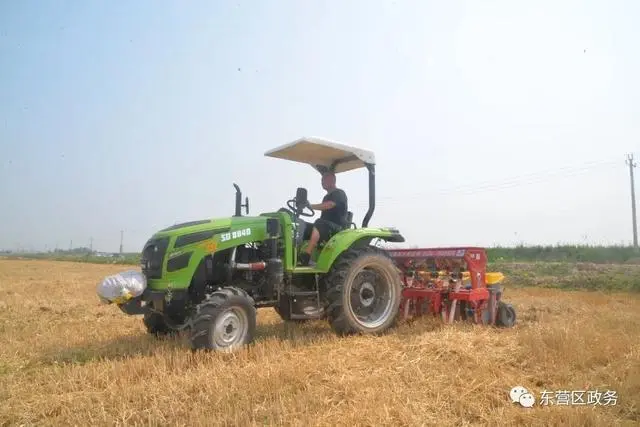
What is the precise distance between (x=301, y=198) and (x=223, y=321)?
1809mm

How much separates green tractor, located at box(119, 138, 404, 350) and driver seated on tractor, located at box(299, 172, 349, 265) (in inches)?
5.5

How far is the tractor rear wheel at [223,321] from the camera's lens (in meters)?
4.64

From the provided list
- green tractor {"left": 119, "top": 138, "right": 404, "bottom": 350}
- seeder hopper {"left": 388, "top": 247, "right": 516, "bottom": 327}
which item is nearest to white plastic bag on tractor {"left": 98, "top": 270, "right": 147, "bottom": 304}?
green tractor {"left": 119, "top": 138, "right": 404, "bottom": 350}

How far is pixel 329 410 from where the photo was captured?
3.29 meters

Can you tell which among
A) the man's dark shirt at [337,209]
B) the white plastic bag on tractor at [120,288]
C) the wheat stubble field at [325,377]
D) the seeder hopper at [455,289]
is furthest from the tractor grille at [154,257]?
the seeder hopper at [455,289]

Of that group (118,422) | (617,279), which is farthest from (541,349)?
(617,279)

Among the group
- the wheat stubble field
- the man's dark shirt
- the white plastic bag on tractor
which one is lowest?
the wheat stubble field

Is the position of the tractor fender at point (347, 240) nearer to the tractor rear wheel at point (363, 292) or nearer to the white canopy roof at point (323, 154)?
the tractor rear wheel at point (363, 292)

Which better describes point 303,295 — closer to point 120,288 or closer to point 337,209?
point 337,209

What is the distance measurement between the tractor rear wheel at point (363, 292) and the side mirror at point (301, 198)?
810 mm

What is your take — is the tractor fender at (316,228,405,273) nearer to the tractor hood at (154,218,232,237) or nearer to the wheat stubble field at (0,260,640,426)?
the wheat stubble field at (0,260,640,426)

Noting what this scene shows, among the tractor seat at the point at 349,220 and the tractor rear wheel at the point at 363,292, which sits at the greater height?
the tractor seat at the point at 349,220

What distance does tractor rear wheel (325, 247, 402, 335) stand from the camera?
584cm

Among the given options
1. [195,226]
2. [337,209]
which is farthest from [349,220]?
[195,226]
